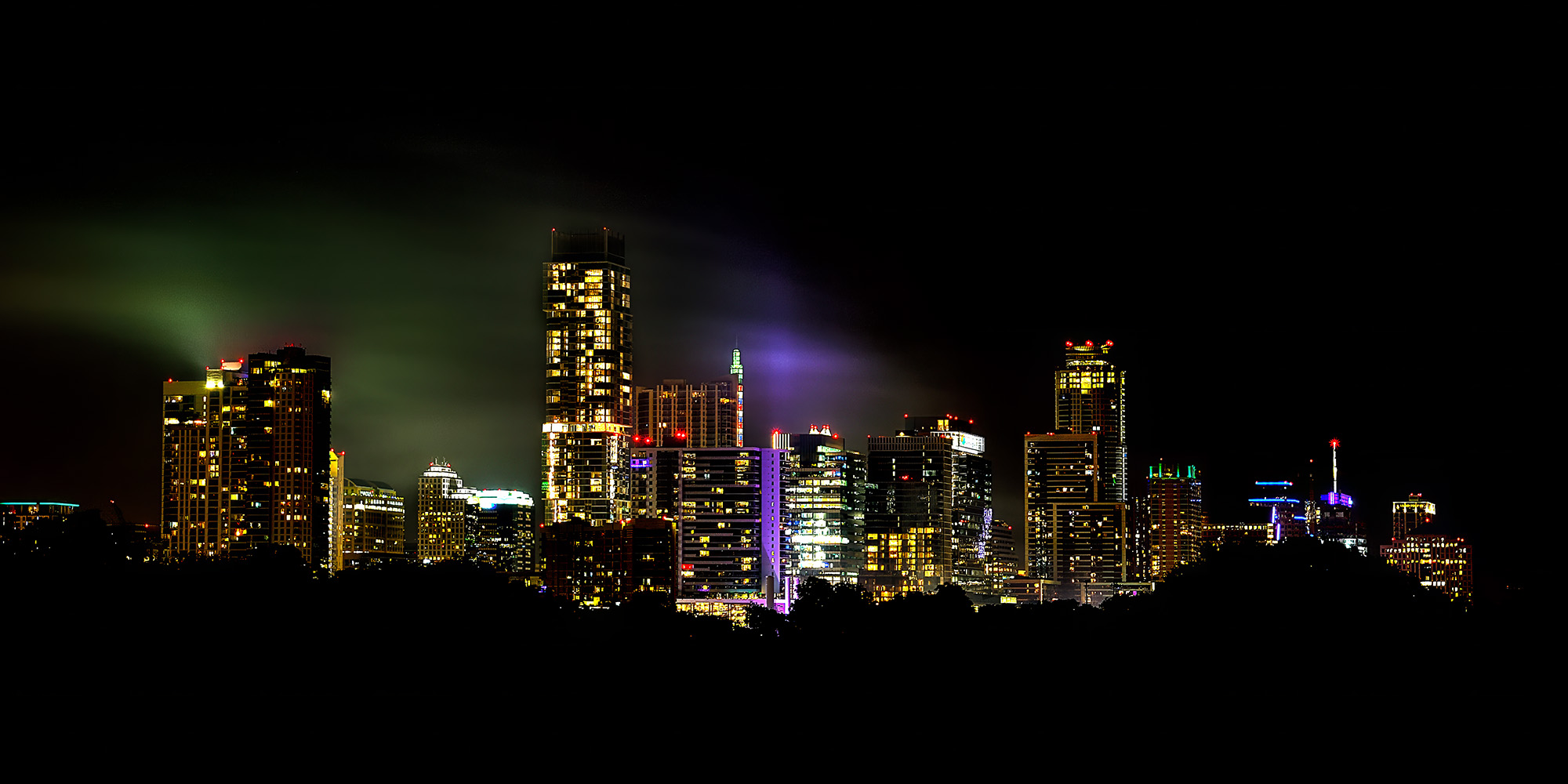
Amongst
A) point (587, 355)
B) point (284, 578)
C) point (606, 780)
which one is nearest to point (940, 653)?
point (606, 780)

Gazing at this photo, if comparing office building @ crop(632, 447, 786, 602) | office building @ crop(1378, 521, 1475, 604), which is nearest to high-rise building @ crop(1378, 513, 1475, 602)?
office building @ crop(1378, 521, 1475, 604)

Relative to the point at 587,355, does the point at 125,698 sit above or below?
below

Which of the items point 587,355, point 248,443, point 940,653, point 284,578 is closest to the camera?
point 940,653

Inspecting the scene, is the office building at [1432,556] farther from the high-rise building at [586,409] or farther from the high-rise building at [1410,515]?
the high-rise building at [586,409]

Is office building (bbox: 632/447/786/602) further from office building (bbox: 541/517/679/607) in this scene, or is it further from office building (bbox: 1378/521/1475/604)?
office building (bbox: 1378/521/1475/604)

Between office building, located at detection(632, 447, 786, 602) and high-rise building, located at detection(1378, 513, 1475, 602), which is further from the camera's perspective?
office building, located at detection(632, 447, 786, 602)

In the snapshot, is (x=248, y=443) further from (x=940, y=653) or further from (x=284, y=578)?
(x=940, y=653)

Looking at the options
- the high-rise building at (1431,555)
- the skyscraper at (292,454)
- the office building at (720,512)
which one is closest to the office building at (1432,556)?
the high-rise building at (1431,555)
